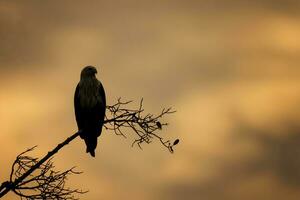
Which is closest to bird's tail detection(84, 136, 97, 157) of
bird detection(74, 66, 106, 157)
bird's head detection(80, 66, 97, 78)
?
bird detection(74, 66, 106, 157)

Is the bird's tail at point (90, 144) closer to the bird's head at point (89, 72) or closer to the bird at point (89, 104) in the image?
the bird at point (89, 104)

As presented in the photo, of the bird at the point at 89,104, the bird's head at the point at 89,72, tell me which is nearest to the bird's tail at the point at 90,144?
the bird at the point at 89,104

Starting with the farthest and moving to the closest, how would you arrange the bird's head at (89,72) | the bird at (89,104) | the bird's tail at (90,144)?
the bird's head at (89,72) < the bird at (89,104) < the bird's tail at (90,144)

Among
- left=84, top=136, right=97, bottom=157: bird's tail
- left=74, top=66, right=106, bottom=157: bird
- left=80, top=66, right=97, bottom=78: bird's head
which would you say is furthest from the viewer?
left=80, top=66, right=97, bottom=78: bird's head

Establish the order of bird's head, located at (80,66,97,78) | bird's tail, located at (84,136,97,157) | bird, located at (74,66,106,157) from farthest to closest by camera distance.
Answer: bird's head, located at (80,66,97,78)
bird, located at (74,66,106,157)
bird's tail, located at (84,136,97,157)

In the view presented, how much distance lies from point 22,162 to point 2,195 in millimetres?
877

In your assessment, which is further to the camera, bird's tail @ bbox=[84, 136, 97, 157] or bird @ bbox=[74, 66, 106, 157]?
bird @ bbox=[74, 66, 106, 157]

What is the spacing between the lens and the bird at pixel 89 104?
11.7 meters

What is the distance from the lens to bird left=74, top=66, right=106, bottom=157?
38.3 ft

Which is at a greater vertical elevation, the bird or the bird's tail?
the bird

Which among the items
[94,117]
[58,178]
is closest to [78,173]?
[58,178]

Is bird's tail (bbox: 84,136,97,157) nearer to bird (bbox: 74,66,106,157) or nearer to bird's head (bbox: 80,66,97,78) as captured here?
bird (bbox: 74,66,106,157)

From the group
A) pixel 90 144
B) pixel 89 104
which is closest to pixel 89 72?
pixel 89 104

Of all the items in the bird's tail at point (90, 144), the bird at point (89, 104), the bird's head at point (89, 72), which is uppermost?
the bird's head at point (89, 72)
